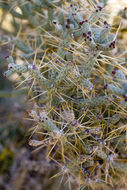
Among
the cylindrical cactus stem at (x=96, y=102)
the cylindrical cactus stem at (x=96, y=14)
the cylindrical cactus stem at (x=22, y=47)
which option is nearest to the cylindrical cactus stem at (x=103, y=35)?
the cylindrical cactus stem at (x=96, y=14)

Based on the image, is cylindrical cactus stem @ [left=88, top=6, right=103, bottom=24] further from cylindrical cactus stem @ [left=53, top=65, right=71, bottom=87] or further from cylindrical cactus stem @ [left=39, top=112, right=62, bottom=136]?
cylindrical cactus stem @ [left=39, top=112, right=62, bottom=136]

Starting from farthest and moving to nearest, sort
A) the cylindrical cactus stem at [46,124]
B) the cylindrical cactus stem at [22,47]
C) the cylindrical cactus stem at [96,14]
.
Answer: the cylindrical cactus stem at [22,47], the cylindrical cactus stem at [96,14], the cylindrical cactus stem at [46,124]

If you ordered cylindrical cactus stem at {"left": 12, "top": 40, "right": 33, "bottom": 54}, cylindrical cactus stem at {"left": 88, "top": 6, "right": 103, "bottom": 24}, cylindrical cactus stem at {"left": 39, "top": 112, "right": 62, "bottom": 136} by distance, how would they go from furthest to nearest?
cylindrical cactus stem at {"left": 12, "top": 40, "right": 33, "bottom": 54}, cylindrical cactus stem at {"left": 88, "top": 6, "right": 103, "bottom": 24}, cylindrical cactus stem at {"left": 39, "top": 112, "right": 62, "bottom": 136}


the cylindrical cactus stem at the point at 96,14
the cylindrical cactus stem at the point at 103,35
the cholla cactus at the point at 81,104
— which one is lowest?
the cholla cactus at the point at 81,104

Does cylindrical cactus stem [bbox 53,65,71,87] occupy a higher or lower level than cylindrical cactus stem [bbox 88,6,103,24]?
lower

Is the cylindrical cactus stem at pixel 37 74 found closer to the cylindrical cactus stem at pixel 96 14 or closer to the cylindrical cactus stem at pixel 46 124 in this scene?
the cylindrical cactus stem at pixel 46 124

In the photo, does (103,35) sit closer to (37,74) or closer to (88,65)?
(88,65)

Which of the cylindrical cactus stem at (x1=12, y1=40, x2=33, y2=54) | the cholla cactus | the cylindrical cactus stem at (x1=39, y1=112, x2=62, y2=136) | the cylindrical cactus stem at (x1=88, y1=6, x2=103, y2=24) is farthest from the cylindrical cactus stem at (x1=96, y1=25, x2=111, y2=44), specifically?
the cylindrical cactus stem at (x1=12, y1=40, x2=33, y2=54)

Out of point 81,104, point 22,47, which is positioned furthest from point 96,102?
point 22,47

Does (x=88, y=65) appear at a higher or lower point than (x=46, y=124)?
higher

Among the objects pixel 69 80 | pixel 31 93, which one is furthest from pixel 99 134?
pixel 31 93

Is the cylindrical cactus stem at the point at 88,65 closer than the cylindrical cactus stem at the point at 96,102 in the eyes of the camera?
Yes
